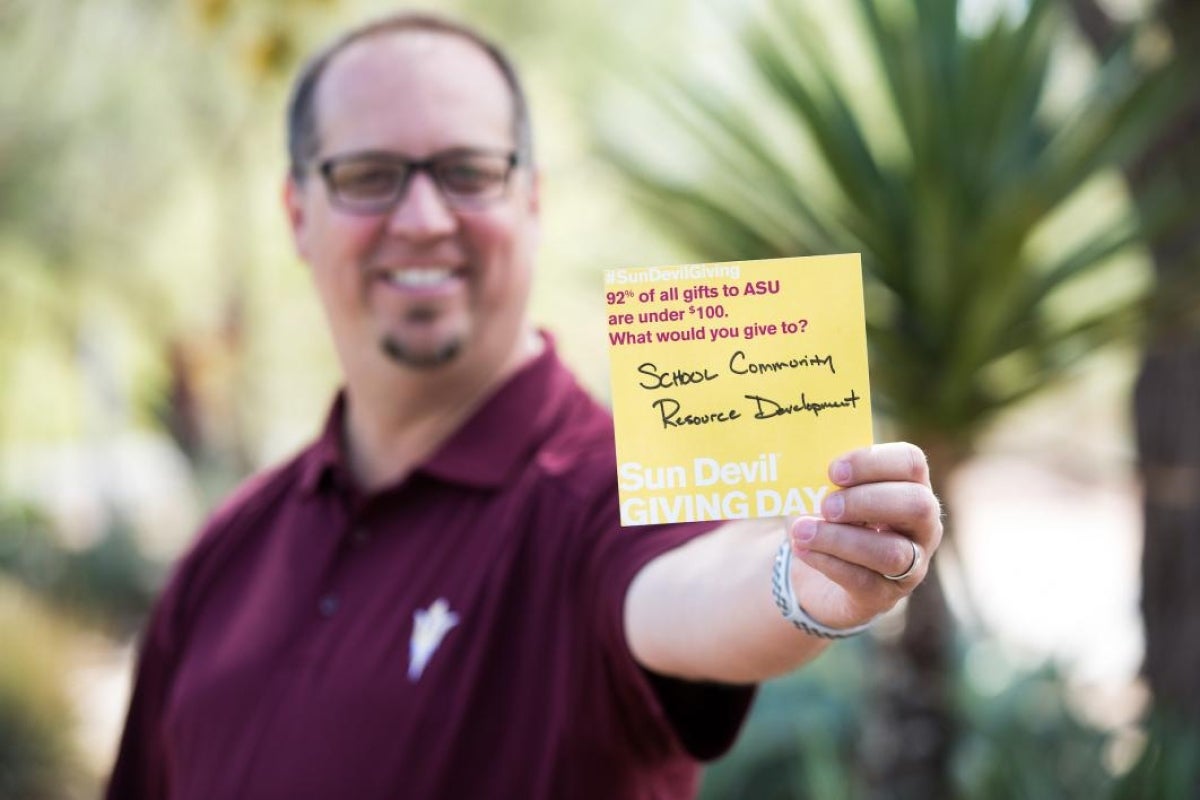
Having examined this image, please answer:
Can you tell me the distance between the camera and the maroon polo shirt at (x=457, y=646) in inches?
62.7

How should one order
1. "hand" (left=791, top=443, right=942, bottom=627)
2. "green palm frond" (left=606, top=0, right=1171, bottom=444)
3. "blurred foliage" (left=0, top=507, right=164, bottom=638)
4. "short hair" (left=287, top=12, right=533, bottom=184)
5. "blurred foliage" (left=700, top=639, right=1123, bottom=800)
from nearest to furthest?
"hand" (left=791, top=443, right=942, bottom=627) < "short hair" (left=287, top=12, right=533, bottom=184) < "green palm frond" (left=606, top=0, right=1171, bottom=444) < "blurred foliage" (left=700, top=639, right=1123, bottom=800) < "blurred foliage" (left=0, top=507, right=164, bottom=638)

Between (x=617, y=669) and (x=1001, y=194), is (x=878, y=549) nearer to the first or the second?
(x=617, y=669)

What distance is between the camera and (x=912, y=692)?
120 inches

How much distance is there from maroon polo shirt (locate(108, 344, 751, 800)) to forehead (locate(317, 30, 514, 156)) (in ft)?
1.27

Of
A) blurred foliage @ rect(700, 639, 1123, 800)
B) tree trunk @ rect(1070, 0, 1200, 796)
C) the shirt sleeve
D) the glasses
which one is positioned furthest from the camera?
blurred foliage @ rect(700, 639, 1123, 800)

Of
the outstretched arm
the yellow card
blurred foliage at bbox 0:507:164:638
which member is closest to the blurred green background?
blurred foliage at bbox 0:507:164:638

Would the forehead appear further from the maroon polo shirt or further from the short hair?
the maroon polo shirt

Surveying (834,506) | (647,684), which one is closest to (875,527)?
(834,506)

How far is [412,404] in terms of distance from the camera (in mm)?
2010

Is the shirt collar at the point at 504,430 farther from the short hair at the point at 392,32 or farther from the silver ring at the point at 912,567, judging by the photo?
the silver ring at the point at 912,567

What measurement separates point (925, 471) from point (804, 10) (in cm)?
245

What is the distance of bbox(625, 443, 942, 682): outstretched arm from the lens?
113 cm

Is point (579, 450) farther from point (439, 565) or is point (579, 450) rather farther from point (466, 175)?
point (466, 175)

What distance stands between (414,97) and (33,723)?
193 inches
